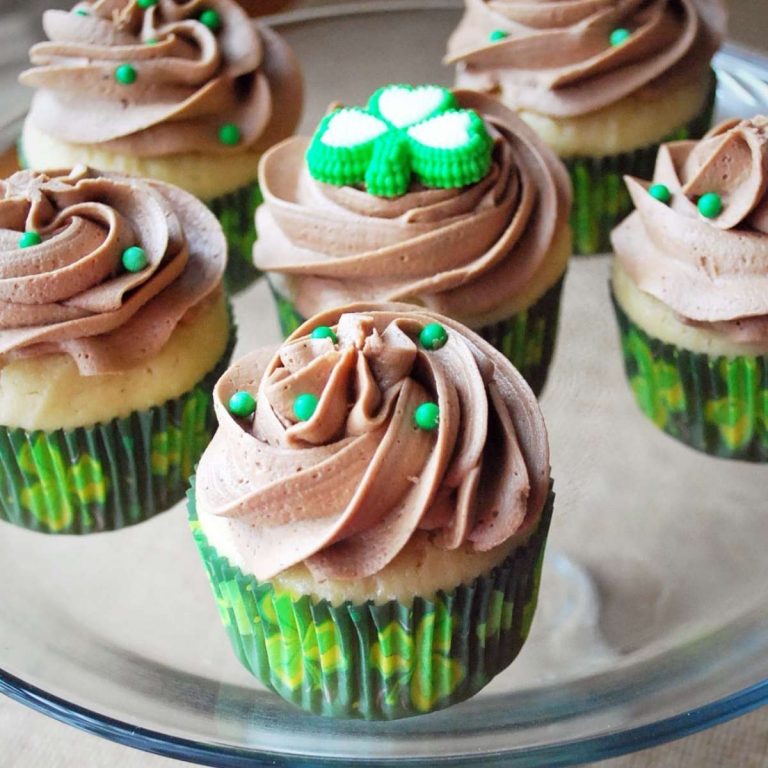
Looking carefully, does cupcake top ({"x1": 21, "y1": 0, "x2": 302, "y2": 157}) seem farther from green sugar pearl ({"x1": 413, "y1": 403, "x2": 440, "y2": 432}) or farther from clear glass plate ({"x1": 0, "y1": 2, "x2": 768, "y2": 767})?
green sugar pearl ({"x1": 413, "y1": 403, "x2": 440, "y2": 432})

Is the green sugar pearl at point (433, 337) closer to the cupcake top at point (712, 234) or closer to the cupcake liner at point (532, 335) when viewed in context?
the cupcake liner at point (532, 335)

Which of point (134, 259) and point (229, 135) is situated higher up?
point (134, 259)

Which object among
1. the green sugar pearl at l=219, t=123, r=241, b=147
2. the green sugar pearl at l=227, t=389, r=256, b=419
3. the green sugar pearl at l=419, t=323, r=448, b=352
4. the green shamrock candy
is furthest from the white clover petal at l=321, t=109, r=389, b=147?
the green sugar pearl at l=227, t=389, r=256, b=419

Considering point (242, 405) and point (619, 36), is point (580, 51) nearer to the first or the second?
point (619, 36)

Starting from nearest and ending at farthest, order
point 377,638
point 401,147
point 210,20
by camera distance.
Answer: point 377,638, point 401,147, point 210,20

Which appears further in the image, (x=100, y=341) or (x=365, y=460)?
(x=100, y=341)

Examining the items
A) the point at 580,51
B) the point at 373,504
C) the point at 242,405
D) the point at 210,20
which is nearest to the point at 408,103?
the point at 580,51

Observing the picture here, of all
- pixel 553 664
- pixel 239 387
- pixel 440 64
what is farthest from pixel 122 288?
pixel 440 64
